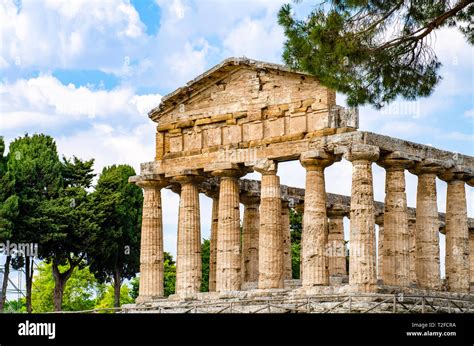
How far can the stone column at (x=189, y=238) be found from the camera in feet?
162

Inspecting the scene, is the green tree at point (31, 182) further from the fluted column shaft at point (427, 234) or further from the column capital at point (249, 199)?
the fluted column shaft at point (427, 234)

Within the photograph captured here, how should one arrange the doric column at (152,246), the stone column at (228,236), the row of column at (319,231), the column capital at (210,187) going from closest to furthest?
the row of column at (319,231), the stone column at (228,236), the doric column at (152,246), the column capital at (210,187)

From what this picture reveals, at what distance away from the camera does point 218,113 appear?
49000 mm

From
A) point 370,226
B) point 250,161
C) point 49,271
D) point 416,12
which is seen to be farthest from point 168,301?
point 49,271

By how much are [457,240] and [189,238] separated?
1241cm

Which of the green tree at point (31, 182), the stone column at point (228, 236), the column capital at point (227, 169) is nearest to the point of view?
the stone column at point (228, 236)

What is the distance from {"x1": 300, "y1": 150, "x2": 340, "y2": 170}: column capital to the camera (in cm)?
4416

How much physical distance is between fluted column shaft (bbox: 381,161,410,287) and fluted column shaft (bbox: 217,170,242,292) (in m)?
6.63

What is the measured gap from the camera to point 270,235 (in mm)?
45844

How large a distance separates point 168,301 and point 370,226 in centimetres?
1046

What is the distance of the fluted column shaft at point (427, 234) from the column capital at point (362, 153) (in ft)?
15.8

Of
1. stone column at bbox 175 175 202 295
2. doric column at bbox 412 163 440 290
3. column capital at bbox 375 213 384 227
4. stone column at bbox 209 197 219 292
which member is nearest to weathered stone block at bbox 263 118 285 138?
stone column at bbox 175 175 202 295

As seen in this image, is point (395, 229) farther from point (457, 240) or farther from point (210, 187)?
point (210, 187)

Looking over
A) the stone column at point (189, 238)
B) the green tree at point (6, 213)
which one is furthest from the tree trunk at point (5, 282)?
the stone column at point (189, 238)
